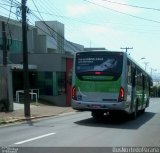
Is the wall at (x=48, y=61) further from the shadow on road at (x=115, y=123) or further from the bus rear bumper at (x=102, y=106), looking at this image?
the bus rear bumper at (x=102, y=106)

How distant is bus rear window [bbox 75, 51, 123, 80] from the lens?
73.0ft

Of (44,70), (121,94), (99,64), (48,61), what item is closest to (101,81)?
(99,64)

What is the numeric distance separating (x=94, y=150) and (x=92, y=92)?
32.8ft

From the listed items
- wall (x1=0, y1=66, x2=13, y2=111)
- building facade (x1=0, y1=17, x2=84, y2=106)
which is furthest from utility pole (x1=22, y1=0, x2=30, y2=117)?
building facade (x1=0, y1=17, x2=84, y2=106)

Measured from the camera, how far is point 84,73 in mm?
22719

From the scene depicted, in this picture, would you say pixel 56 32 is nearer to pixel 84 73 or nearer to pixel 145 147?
pixel 84 73

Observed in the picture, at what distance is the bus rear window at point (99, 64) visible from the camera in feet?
73.0

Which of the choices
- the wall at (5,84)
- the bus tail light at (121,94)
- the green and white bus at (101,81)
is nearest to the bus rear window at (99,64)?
the green and white bus at (101,81)

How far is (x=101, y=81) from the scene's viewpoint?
22406 millimetres

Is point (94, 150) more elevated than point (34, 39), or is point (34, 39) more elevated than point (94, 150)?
point (34, 39)

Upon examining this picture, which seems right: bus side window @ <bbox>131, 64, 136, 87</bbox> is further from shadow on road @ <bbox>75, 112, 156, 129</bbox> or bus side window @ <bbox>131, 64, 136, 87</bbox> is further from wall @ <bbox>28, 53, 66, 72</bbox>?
wall @ <bbox>28, 53, 66, 72</bbox>

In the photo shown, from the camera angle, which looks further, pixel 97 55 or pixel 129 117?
pixel 129 117

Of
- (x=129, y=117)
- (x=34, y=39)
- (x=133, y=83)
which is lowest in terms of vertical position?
(x=129, y=117)

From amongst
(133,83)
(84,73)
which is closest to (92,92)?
(84,73)
